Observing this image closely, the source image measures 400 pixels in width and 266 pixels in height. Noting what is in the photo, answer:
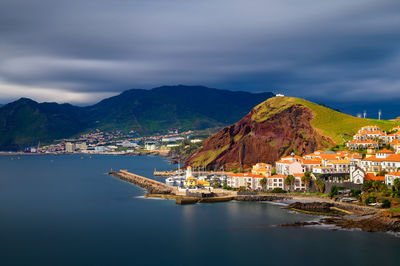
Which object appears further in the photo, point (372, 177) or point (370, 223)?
point (372, 177)

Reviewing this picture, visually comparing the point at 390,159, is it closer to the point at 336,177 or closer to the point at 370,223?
the point at 336,177

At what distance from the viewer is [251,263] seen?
4150cm

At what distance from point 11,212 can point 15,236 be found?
16756 millimetres

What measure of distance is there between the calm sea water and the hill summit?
5615cm

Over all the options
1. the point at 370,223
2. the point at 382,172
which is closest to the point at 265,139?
the point at 382,172

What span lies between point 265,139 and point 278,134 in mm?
4127

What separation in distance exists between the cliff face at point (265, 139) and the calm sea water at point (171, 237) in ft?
187

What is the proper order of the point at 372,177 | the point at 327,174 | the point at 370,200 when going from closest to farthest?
1. the point at 370,200
2. the point at 372,177
3. the point at 327,174

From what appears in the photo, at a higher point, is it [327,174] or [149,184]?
[327,174]

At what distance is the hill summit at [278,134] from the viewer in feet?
398

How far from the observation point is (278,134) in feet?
437

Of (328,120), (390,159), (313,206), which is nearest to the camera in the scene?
(313,206)

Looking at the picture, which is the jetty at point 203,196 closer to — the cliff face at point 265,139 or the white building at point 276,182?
A: the white building at point 276,182

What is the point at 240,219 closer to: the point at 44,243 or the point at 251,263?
the point at 251,263
